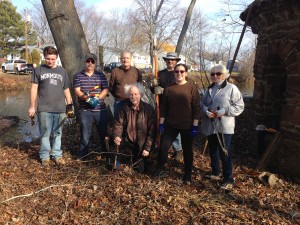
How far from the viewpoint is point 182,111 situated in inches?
173

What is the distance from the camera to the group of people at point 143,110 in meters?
4.41

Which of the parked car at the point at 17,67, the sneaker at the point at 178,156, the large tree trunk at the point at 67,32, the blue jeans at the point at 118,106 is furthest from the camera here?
the parked car at the point at 17,67

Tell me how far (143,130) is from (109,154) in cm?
87

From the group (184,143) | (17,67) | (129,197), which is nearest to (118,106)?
(184,143)

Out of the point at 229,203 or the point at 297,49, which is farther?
the point at 297,49

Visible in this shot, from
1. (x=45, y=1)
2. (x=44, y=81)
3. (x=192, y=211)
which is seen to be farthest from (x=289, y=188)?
(x=45, y=1)

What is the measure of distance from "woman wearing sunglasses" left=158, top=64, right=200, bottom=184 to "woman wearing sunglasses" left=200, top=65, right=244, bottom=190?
25cm

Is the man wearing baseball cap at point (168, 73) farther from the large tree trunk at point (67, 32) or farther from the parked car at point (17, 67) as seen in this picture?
the parked car at point (17, 67)

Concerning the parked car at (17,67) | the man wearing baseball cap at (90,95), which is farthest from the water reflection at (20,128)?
the parked car at (17,67)

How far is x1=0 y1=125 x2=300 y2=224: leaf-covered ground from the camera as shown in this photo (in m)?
3.62

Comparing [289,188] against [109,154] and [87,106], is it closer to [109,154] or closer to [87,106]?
[109,154]

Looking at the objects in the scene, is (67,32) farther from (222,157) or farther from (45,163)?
(222,157)

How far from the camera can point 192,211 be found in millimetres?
3764

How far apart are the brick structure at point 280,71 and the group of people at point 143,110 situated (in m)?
1.41
